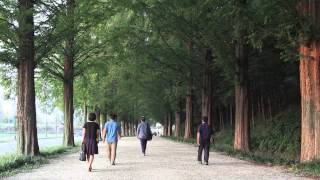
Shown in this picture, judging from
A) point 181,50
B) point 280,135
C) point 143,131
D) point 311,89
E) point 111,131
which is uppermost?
point 181,50

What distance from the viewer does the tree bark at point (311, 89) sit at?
637 inches

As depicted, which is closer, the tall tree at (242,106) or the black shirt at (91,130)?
the black shirt at (91,130)

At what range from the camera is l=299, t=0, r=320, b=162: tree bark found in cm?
1619

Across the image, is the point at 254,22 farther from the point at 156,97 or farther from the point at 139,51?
the point at 156,97

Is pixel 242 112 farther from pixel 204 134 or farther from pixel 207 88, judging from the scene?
pixel 207 88

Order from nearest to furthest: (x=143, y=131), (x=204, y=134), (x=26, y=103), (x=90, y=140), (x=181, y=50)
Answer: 1. (x=90, y=140)
2. (x=204, y=134)
3. (x=26, y=103)
4. (x=143, y=131)
5. (x=181, y=50)

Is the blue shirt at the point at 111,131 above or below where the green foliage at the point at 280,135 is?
above

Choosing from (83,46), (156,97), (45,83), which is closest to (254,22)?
(83,46)

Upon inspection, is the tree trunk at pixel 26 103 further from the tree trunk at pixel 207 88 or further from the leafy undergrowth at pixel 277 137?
the tree trunk at pixel 207 88

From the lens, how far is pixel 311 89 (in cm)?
1644

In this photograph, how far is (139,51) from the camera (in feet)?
111

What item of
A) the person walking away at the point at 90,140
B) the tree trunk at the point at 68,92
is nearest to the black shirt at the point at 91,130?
the person walking away at the point at 90,140

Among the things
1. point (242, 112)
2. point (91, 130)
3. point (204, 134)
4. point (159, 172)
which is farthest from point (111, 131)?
point (242, 112)

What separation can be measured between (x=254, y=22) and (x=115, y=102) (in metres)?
43.5
